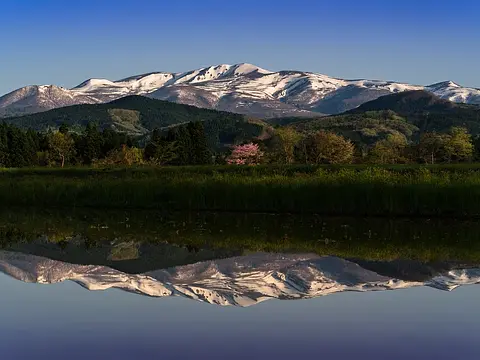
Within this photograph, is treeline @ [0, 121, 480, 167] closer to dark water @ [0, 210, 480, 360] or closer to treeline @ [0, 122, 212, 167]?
treeline @ [0, 122, 212, 167]

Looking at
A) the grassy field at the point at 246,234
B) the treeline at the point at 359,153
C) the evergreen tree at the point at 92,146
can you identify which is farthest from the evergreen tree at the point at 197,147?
the grassy field at the point at 246,234

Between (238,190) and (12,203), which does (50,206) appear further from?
(238,190)

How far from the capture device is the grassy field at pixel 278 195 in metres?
19.0

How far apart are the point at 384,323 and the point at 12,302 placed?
4.79m

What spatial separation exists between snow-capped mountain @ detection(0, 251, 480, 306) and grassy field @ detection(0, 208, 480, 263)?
968 millimetres

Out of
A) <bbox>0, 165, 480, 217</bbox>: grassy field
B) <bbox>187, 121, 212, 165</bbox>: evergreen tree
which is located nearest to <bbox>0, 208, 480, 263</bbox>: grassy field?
<bbox>0, 165, 480, 217</bbox>: grassy field

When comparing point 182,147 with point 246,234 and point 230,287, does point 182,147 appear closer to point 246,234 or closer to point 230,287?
point 246,234

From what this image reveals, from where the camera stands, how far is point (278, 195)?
67.0 ft

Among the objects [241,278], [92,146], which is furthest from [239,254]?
[92,146]

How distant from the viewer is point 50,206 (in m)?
23.2

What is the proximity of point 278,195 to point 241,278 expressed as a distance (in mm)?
9585

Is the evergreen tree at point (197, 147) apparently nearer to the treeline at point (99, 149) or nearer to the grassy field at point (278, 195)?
the treeline at point (99, 149)

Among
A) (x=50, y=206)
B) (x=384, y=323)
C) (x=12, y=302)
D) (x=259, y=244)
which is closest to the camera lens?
(x=384, y=323)

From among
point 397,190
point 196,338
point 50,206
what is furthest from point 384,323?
point 50,206
